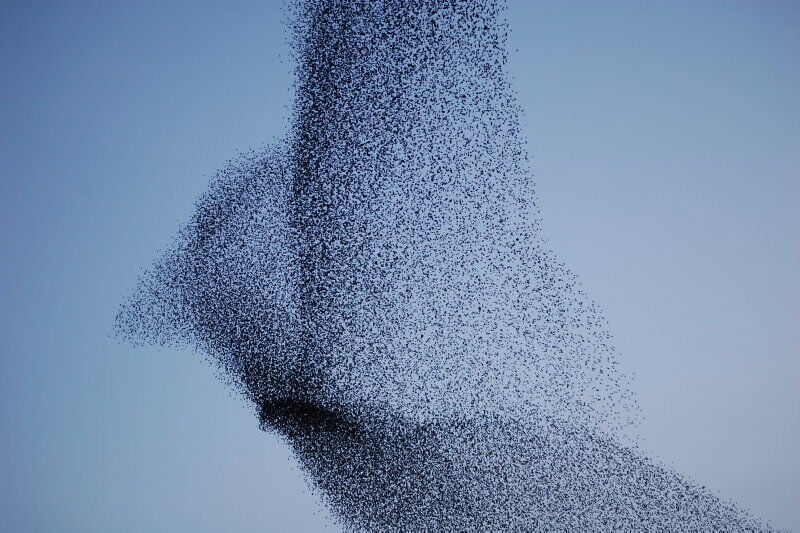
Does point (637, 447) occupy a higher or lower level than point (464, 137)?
lower

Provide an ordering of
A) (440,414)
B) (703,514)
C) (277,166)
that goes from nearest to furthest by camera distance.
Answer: (703,514), (440,414), (277,166)

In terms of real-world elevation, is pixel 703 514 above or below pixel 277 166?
below

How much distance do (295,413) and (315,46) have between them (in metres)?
3.79

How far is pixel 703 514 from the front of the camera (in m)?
6.17

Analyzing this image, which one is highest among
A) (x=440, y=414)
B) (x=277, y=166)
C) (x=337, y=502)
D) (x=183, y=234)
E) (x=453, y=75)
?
(x=453, y=75)

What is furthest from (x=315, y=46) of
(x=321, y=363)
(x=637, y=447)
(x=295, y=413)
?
(x=637, y=447)

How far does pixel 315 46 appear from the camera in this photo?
6.91 m

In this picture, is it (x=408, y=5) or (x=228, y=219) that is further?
(x=228, y=219)

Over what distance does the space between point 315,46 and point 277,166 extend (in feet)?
4.27

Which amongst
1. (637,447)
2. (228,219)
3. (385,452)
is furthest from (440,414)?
(228,219)

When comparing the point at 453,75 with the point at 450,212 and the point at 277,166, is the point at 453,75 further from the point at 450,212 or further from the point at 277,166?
the point at 277,166

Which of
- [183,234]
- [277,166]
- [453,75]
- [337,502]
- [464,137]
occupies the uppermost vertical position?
[453,75]

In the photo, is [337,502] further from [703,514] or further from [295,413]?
[703,514]

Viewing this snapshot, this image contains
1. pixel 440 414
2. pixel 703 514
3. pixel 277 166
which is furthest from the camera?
→ pixel 277 166
